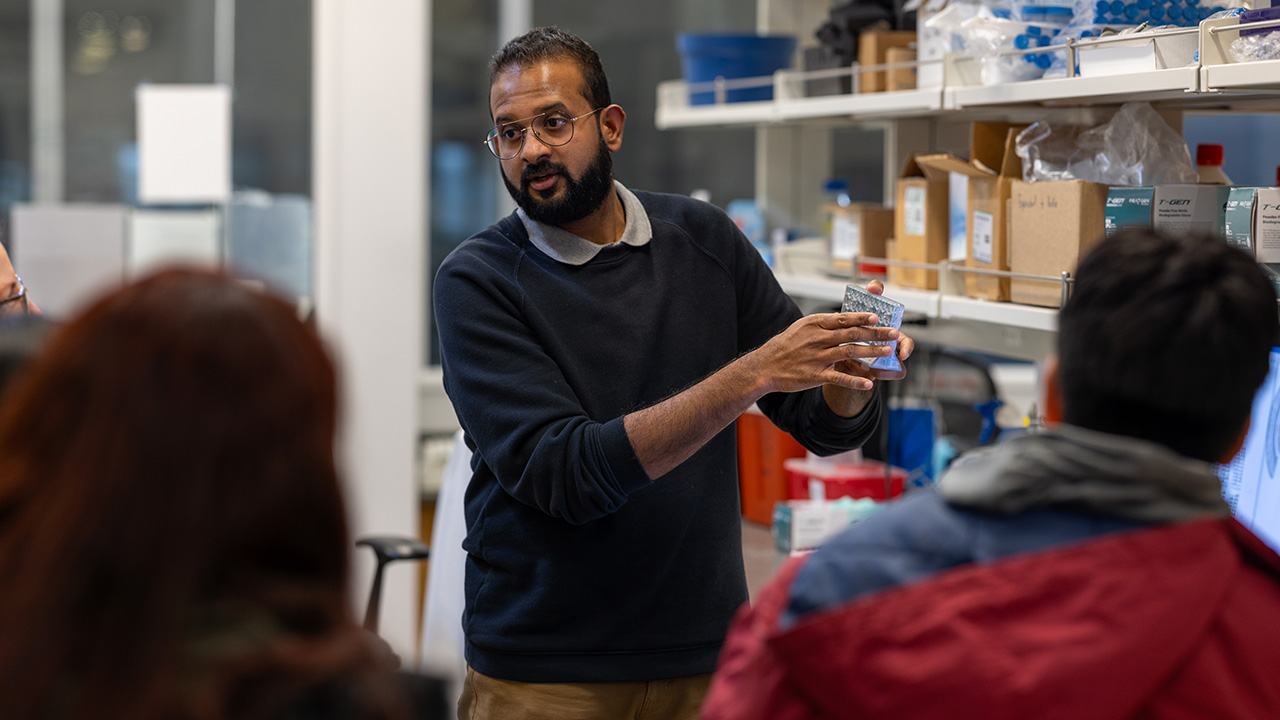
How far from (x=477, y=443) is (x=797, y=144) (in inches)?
72.7

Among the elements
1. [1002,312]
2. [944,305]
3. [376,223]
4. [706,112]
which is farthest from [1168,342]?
[376,223]

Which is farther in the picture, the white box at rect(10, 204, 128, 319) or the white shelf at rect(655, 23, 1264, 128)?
the white box at rect(10, 204, 128, 319)

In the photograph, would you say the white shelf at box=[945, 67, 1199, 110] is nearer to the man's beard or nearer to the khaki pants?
the man's beard

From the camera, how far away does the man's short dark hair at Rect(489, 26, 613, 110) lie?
5.87ft

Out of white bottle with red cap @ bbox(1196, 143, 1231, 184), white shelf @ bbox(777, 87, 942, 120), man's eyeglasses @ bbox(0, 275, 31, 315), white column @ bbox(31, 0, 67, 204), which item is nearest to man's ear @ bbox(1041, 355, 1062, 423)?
white bottle with red cap @ bbox(1196, 143, 1231, 184)

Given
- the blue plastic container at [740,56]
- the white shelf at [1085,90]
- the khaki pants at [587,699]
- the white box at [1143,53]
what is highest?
the blue plastic container at [740,56]

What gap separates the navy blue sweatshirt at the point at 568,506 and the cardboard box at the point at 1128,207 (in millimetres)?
486

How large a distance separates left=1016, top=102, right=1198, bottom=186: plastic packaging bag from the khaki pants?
0.99m

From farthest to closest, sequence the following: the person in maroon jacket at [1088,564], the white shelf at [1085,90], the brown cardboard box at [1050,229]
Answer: the brown cardboard box at [1050,229] < the white shelf at [1085,90] < the person in maroon jacket at [1088,564]

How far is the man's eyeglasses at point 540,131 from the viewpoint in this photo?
1771mm

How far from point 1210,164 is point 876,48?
806 millimetres

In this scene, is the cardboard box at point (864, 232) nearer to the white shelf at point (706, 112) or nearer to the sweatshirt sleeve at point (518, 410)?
the white shelf at point (706, 112)

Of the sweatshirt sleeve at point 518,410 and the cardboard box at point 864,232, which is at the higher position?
the cardboard box at point 864,232

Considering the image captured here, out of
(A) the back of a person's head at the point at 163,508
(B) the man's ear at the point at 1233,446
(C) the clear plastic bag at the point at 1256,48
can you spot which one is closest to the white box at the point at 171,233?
(C) the clear plastic bag at the point at 1256,48
